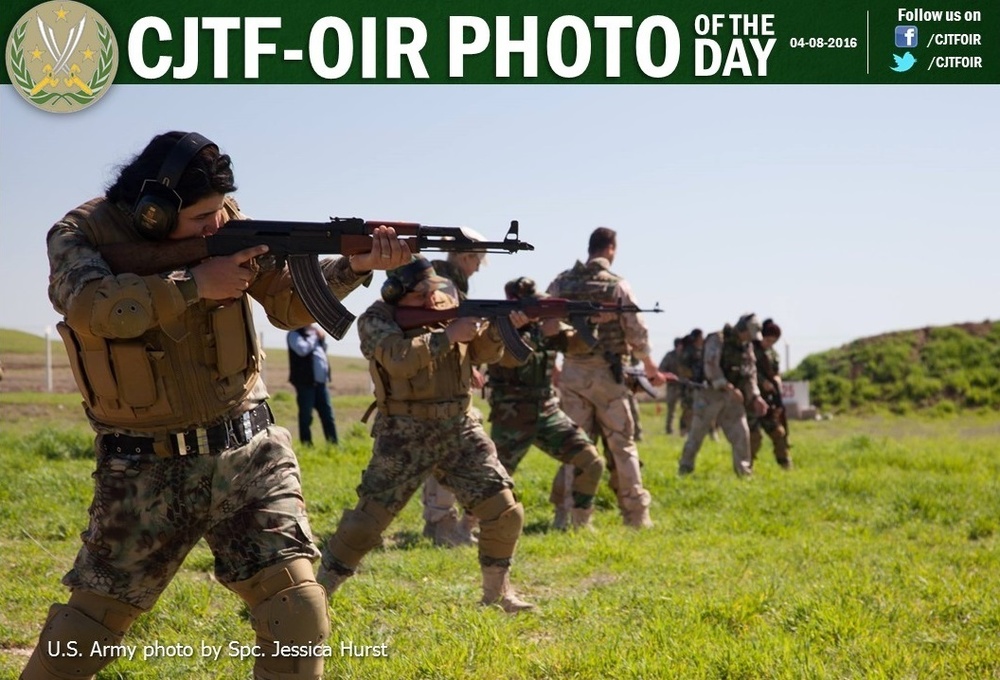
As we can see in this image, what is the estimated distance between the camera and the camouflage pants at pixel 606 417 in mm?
9008

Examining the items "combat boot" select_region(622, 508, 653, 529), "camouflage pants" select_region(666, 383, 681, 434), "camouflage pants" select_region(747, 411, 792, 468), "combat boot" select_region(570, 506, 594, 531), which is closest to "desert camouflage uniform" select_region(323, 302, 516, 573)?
"combat boot" select_region(570, 506, 594, 531)

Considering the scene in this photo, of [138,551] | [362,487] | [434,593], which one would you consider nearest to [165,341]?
[138,551]

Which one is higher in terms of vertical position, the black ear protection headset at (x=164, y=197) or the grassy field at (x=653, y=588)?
the black ear protection headset at (x=164, y=197)

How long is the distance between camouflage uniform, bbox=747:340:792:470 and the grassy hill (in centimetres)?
1317

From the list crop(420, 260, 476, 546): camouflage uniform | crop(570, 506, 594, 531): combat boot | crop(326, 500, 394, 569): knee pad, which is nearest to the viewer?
crop(326, 500, 394, 569): knee pad

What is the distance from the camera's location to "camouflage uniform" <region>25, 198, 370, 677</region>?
146 inches

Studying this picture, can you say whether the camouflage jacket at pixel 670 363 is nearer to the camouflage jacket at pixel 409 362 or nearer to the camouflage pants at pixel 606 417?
the camouflage pants at pixel 606 417

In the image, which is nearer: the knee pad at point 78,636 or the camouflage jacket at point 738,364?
the knee pad at point 78,636

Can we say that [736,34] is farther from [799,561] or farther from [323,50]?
[799,561]

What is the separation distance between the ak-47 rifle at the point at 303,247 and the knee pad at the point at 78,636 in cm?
113

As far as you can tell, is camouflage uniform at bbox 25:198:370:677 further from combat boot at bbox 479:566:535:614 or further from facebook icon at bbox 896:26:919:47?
facebook icon at bbox 896:26:919:47

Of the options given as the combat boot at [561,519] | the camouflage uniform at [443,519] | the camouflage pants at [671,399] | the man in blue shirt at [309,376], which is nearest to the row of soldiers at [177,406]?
the camouflage uniform at [443,519]

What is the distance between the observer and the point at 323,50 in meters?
7.69

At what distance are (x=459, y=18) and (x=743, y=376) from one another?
6.82 m
